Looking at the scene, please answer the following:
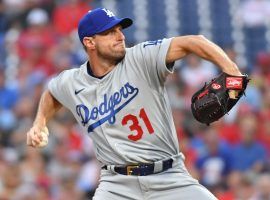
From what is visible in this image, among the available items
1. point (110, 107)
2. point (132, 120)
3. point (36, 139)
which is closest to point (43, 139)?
point (36, 139)

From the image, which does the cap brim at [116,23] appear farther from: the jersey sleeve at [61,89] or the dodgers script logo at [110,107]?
the jersey sleeve at [61,89]

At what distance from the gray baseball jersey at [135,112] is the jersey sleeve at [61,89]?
1.13ft

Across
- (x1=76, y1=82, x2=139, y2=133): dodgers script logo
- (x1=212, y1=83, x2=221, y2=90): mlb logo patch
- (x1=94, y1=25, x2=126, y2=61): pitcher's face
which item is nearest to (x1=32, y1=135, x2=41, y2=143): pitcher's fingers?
(x1=76, y1=82, x2=139, y2=133): dodgers script logo

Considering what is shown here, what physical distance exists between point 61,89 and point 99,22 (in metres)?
0.61

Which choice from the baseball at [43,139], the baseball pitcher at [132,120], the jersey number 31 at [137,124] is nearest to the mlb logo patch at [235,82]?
the baseball pitcher at [132,120]

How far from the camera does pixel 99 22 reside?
5664mm

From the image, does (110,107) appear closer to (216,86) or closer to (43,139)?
(43,139)

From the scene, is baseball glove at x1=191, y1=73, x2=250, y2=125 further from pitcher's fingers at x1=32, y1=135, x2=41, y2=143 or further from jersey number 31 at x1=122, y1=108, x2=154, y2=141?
pitcher's fingers at x1=32, y1=135, x2=41, y2=143

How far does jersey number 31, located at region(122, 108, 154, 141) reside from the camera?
5.50m

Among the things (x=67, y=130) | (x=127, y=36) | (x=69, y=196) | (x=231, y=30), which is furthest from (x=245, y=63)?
(x=69, y=196)

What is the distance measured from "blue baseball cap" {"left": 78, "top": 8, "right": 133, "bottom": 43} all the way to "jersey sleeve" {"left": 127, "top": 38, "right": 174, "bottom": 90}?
0.69 feet

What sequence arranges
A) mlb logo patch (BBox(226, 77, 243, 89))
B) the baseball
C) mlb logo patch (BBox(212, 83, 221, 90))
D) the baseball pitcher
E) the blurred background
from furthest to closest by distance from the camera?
the blurred background → the baseball → the baseball pitcher → mlb logo patch (BBox(212, 83, 221, 90)) → mlb logo patch (BBox(226, 77, 243, 89))

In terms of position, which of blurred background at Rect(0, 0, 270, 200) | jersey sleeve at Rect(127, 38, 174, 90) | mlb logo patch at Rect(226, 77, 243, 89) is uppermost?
jersey sleeve at Rect(127, 38, 174, 90)

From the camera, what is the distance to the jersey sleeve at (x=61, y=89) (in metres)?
5.97
